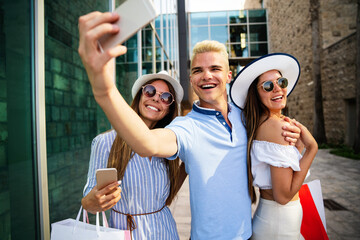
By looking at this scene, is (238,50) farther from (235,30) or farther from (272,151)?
(272,151)

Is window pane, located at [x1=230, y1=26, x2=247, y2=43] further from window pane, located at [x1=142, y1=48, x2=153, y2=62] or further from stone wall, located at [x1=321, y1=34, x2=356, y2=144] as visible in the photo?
window pane, located at [x1=142, y1=48, x2=153, y2=62]

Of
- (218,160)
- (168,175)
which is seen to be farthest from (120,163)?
(218,160)

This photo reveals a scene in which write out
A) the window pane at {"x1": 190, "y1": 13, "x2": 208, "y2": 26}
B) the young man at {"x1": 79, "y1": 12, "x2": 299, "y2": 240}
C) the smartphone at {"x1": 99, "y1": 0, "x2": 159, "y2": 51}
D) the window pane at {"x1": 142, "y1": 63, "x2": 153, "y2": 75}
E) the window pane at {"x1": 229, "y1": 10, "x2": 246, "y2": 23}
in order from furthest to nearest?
the window pane at {"x1": 190, "y1": 13, "x2": 208, "y2": 26}
the window pane at {"x1": 229, "y1": 10, "x2": 246, "y2": 23}
the window pane at {"x1": 142, "y1": 63, "x2": 153, "y2": 75}
the young man at {"x1": 79, "y1": 12, "x2": 299, "y2": 240}
the smartphone at {"x1": 99, "y1": 0, "x2": 159, "y2": 51}

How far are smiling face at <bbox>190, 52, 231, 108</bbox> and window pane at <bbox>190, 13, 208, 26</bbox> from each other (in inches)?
772

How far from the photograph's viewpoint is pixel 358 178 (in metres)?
5.55

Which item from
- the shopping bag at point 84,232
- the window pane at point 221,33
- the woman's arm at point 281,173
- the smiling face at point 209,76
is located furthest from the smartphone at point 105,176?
the window pane at point 221,33

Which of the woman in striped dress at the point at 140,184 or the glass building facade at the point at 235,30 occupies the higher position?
the glass building facade at the point at 235,30

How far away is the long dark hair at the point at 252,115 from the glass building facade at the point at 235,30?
61.3 feet

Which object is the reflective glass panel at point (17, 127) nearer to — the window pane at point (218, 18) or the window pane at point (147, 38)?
the window pane at point (147, 38)

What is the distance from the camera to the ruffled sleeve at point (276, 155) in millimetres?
1324

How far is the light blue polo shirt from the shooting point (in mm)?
1321

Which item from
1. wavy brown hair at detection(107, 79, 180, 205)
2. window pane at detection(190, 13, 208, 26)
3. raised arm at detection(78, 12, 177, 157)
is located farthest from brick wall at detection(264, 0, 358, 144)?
raised arm at detection(78, 12, 177, 157)

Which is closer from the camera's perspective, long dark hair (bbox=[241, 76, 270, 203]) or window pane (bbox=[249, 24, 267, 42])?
long dark hair (bbox=[241, 76, 270, 203])

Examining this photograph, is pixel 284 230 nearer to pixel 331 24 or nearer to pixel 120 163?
pixel 120 163
